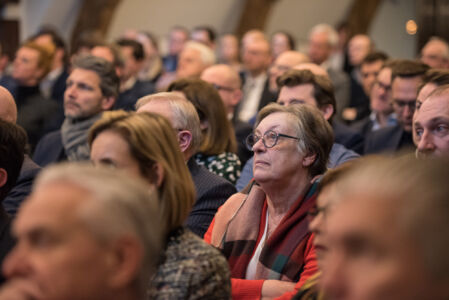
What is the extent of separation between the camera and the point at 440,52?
619 centimetres

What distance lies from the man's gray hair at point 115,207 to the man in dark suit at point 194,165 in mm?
1481

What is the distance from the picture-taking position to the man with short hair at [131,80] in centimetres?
550

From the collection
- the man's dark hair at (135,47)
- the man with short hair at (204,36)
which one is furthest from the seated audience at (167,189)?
the man with short hair at (204,36)

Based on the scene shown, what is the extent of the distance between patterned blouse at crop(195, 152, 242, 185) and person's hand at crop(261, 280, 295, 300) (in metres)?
1.20

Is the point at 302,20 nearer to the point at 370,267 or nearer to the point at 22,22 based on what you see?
the point at 22,22

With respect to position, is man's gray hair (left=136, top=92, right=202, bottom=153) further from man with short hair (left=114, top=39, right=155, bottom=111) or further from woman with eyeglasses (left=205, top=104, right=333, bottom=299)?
man with short hair (left=114, top=39, right=155, bottom=111)

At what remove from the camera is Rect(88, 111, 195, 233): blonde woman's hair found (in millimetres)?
1855

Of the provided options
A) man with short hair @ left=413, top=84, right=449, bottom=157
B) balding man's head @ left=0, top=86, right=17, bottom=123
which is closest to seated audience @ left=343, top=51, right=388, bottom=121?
man with short hair @ left=413, top=84, right=449, bottom=157

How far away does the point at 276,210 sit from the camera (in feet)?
8.45

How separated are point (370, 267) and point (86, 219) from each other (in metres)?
0.49

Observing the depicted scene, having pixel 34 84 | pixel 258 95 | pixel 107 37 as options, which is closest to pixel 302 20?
pixel 107 37

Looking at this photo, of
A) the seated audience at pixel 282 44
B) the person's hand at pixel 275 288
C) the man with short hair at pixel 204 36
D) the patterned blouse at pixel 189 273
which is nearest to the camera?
the patterned blouse at pixel 189 273

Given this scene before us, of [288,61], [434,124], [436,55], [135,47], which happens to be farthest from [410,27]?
[434,124]

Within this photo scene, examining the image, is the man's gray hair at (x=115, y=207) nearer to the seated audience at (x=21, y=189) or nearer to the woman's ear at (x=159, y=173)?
the woman's ear at (x=159, y=173)
